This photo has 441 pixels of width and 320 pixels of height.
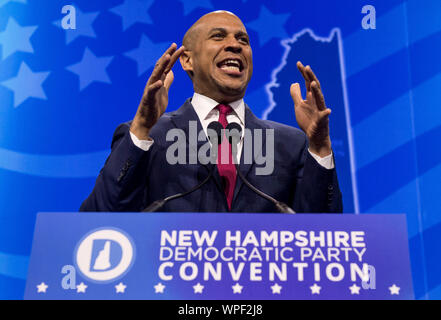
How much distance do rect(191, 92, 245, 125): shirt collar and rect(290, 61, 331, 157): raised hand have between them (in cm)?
29

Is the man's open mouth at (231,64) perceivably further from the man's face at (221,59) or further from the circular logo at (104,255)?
the circular logo at (104,255)

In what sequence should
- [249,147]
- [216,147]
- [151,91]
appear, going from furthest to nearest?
1. [249,147]
2. [216,147]
3. [151,91]

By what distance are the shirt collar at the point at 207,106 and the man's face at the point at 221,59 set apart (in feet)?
0.06

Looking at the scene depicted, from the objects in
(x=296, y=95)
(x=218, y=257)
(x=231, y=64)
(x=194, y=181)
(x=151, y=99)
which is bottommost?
(x=218, y=257)

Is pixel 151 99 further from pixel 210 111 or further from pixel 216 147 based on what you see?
pixel 210 111

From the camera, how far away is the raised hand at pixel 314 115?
1578 mm

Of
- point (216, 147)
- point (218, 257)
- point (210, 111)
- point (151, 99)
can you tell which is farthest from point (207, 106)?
point (218, 257)

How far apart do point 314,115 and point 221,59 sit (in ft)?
1.61

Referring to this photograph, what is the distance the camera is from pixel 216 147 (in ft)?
5.60

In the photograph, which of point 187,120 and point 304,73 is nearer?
point 304,73

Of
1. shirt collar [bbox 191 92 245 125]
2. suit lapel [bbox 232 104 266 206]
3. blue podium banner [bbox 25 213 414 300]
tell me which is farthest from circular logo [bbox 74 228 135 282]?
shirt collar [bbox 191 92 245 125]

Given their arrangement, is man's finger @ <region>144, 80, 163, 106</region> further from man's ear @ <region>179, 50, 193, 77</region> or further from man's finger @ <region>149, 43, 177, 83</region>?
man's ear @ <region>179, 50, 193, 77</region>

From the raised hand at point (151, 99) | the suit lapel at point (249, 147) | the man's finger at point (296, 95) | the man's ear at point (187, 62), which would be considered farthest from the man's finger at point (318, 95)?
the man's ear at point (187, 62)
